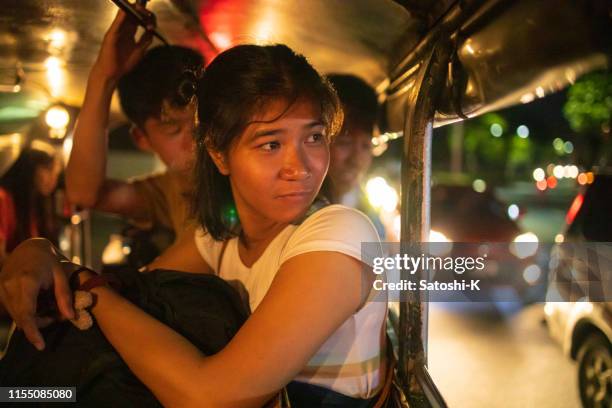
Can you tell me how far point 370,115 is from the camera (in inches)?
121

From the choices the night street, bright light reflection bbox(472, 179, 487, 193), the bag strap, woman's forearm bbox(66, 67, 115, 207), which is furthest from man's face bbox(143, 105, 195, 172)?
bright light reflection bbox(472, 179, 487, 193)

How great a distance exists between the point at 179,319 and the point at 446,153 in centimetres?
4341


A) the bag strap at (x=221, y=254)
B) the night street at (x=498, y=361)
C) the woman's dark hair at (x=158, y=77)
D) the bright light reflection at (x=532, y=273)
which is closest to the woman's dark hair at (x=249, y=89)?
the bag strap at (x=221, y=254)

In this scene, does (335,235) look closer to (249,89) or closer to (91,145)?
(249,89)

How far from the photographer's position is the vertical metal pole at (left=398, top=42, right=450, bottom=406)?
Result: 1465 millimetres

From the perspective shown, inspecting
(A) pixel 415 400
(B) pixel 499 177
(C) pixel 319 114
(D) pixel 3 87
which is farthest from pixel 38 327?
(B) pixel 499 177

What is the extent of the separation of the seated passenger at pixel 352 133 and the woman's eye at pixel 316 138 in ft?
3.75

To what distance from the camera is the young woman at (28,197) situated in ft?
11.4

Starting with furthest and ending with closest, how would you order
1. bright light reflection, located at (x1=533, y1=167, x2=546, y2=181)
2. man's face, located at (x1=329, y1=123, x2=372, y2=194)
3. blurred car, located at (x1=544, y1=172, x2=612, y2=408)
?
bright light reflection, located at (x1=533, y1=167, x2=546, y2=181) < blurred car, located at (x1=544, y1=172, x2=612, y2=408) < man's face, located at (x1=329, y1=123, x2=372, y2=194)

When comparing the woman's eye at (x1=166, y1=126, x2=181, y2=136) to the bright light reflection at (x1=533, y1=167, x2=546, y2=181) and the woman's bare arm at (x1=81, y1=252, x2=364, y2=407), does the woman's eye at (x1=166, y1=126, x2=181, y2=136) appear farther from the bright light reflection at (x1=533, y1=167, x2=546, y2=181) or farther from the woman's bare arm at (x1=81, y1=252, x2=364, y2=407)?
the bright light reflection at (x1=533, y1=167, x2=546, y2=181)

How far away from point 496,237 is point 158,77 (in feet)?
21.6

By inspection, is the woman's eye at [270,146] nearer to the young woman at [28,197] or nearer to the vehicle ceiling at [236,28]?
the vehicle ceiling at [236,28]

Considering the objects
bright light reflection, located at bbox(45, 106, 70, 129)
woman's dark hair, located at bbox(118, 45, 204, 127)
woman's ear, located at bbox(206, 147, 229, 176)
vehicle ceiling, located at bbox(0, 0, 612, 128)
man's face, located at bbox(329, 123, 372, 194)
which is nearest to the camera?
vehicle ceiling, located at bbox(0, 0, 612, 128)

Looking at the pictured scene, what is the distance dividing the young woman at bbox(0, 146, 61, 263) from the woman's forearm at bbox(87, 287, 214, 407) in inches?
85.0
